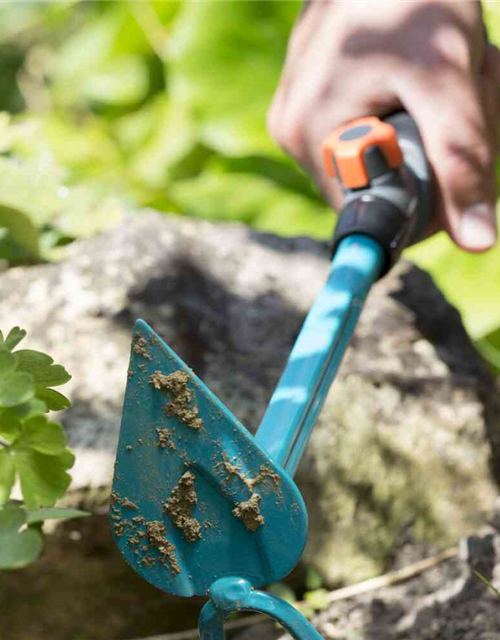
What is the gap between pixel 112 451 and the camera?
108cm

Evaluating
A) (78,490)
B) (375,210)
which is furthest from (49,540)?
(375,210)

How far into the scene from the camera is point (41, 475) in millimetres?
670

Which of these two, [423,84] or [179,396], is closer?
[179,396]

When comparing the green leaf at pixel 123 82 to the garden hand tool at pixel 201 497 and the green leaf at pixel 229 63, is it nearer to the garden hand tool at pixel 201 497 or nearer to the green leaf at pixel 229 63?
the green leaf at pixel 229 63

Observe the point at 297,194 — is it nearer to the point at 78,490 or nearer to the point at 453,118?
the point at 453,118

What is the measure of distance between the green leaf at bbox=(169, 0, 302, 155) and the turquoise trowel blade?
1694mm

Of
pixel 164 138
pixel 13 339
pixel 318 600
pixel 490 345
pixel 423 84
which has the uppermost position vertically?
pixel 13 339

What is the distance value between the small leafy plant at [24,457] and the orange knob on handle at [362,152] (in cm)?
56

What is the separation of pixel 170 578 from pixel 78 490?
33 cm

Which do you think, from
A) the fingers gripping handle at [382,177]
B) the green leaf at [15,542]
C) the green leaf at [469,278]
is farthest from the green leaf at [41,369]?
the green leaf at [469,278]

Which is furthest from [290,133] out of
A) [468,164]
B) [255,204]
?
[255,204]

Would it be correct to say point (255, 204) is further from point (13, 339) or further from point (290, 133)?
point (13, 339)

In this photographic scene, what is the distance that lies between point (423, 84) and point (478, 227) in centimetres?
20

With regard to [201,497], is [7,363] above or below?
above
